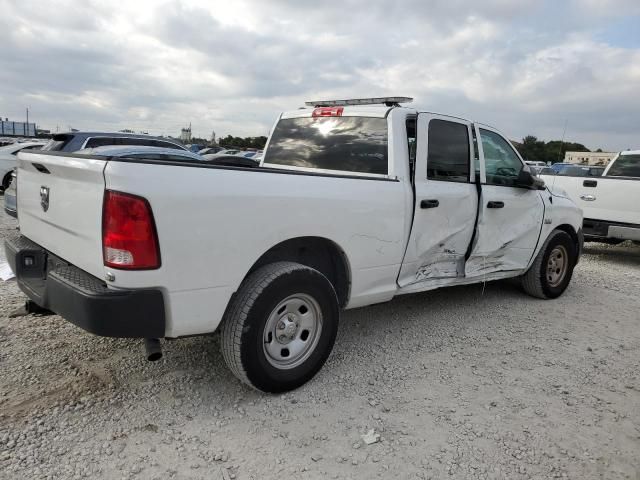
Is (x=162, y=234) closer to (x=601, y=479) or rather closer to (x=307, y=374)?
(x=307, y=374)

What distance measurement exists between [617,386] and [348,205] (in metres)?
2.32

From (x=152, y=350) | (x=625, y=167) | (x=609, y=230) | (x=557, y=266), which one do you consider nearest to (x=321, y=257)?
(x=152, y=350)

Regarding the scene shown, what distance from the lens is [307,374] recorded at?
3.21 m

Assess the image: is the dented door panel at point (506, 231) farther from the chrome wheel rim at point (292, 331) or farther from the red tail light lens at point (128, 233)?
the red tail light lens at point (128, 233)

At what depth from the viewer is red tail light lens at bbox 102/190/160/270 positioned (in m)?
2.33

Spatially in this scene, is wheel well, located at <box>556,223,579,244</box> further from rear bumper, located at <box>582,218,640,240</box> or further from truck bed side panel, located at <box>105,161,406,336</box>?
truck bed side panel, located at <box>105,161,406,336</box>

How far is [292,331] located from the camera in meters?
3.14

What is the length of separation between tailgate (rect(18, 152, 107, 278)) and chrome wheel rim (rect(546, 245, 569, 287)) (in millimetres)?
4767

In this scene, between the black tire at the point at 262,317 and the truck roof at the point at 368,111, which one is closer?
the black tire at the point at 262,317

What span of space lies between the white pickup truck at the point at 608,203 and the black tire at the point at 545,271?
6.80ft

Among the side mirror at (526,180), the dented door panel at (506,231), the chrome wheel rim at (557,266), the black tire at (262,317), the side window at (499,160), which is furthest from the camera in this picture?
the chrome wheel rim at (557,266)

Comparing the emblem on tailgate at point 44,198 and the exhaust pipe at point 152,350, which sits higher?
the emblem on tailgate at point 44,198

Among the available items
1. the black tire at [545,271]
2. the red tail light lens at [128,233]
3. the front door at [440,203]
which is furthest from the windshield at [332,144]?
the black tire at [545,271]

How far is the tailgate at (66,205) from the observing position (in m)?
2.47
